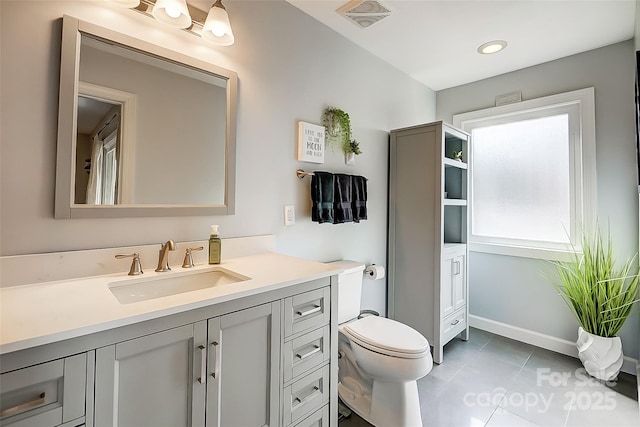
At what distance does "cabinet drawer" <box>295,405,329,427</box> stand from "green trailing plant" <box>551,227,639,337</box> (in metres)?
1.95

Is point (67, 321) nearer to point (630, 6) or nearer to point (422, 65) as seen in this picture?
point (422, 65)

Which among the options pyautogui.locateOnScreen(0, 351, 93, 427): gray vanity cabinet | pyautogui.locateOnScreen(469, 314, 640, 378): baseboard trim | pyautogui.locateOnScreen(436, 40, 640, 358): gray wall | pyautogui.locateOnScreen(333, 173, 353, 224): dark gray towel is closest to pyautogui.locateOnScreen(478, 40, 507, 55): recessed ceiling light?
pyautogui.locateOnScreen(436, 40, 640, 358): gray wall

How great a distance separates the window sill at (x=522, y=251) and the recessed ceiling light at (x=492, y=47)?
163cm

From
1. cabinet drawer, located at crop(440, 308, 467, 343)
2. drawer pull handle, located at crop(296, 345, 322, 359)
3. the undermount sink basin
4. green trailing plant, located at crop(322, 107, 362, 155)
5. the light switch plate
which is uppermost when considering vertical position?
green trailing plant, located at crop(322, 107, 362, 155)

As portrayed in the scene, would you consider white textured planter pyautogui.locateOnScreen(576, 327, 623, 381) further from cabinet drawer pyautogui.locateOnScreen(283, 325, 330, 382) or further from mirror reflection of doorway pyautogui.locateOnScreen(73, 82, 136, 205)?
mirror reflection of doorway pyautogui.locateOnScreen(73, 82, 136, 205)

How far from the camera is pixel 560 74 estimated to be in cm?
239

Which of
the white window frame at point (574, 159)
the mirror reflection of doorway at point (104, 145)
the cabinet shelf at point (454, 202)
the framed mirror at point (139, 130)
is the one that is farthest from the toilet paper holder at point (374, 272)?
the mirror reflection of doorway at point (104, 145)

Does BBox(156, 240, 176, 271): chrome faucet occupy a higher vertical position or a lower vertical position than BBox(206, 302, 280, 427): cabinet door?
higher

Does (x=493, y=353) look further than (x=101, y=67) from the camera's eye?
Yes

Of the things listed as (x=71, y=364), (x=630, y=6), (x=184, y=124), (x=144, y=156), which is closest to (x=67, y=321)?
(x=71, y=364)

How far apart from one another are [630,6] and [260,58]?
7.31 feet

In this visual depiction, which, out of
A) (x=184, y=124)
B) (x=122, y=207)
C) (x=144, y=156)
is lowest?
(x=122, y=207)

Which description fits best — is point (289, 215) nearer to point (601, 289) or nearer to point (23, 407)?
point (23, 407)

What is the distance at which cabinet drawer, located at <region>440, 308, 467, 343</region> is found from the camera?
227cm
